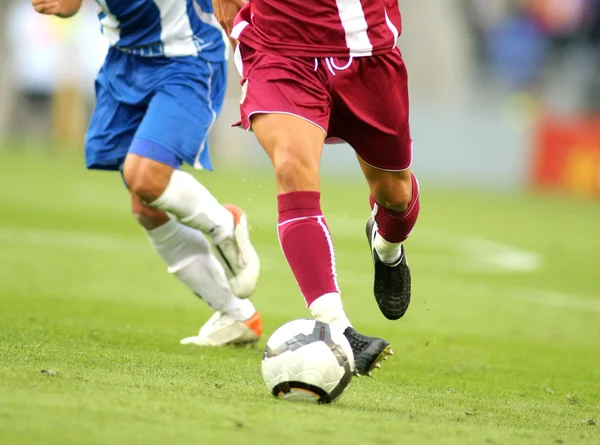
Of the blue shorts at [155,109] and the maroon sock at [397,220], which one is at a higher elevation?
the blue shorts at [155,109]

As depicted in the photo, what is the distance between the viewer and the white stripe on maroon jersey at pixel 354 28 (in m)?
4.66

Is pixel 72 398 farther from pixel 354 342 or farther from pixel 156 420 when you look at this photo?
pixel 354 342

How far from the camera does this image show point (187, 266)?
238 inches

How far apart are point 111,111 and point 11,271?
3.00 metres

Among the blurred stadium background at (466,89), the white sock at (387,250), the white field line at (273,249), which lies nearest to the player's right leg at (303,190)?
the white sock at (387,250)

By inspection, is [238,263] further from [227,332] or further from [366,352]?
[366,352]

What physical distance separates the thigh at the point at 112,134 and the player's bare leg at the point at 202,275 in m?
0.26

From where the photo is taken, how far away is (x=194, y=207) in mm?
5566

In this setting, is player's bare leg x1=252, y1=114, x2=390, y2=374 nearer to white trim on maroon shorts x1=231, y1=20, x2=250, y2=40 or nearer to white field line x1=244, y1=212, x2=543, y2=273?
white trim on maroon shorts x1=231, y1=20, x2=250, y2=40

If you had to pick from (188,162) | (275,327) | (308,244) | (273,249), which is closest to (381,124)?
(308,244)

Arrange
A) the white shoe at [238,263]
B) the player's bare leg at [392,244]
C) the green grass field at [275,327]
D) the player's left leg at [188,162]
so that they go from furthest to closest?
the white shoe at [238,263] → the player's left leg at [188,162] → the player's bare leg at [392,244] → the green grass field at [275,327]

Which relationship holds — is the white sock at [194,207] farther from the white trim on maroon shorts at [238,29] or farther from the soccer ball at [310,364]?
the soccer ball at [310,364]

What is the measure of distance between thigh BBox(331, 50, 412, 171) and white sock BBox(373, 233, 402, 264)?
0.76 m

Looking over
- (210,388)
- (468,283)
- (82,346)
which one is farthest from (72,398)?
(468,283)
